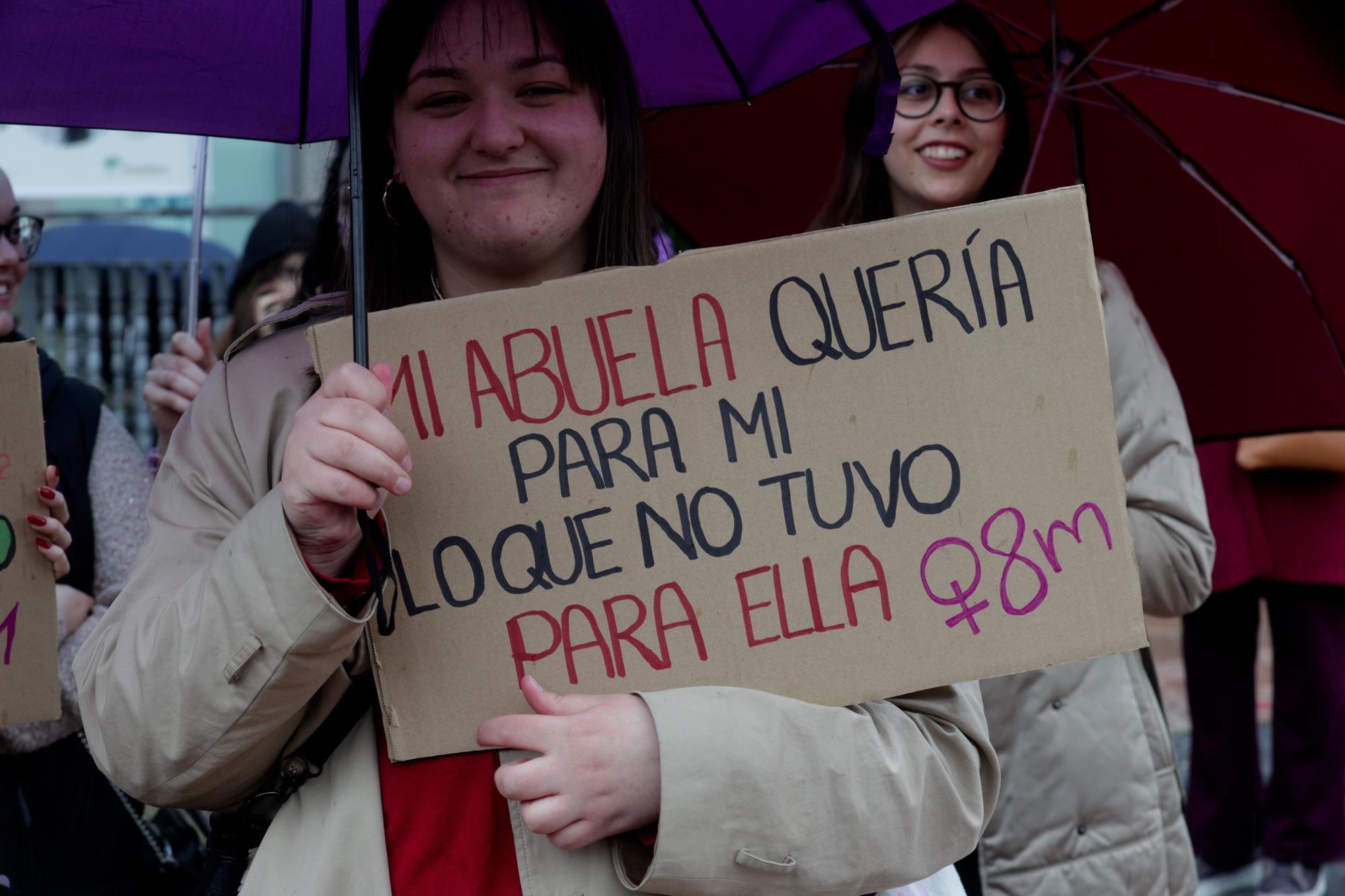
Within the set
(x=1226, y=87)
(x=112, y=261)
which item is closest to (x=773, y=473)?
(x=1226, y=87)

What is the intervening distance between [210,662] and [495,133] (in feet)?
2.23

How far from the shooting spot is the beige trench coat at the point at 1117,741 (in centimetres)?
279

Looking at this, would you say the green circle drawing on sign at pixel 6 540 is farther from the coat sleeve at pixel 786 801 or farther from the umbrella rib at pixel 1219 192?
the umbrella rib at pixel 1219 192

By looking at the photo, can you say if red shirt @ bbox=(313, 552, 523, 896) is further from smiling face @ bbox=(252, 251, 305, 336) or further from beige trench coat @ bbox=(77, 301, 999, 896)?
smiling face @ bbox=(252, 251, 305, 336)

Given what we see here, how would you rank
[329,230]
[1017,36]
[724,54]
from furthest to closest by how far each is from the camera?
[1017,36] < [329,230] < [724,54]

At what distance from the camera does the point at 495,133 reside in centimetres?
171

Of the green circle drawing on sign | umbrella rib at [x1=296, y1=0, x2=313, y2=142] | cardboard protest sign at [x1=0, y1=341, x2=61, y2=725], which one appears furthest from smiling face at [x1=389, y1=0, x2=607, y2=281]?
the green circle drawing on sign

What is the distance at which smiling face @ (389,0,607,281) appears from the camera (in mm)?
1745

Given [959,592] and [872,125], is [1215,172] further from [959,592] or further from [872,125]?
[959,592]

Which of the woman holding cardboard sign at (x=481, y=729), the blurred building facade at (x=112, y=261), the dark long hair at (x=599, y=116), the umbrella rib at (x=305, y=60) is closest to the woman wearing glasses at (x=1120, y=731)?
the woman holding cardboard sign at (x=481, y=729)

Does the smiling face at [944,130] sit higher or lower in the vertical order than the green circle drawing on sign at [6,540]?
higher

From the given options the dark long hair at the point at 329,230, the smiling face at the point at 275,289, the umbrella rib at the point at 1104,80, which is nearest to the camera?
the dark long hair at the point at 329,230

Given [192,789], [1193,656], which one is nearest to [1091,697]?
[192,789]

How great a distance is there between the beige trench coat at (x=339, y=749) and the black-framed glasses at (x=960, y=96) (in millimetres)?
1740
